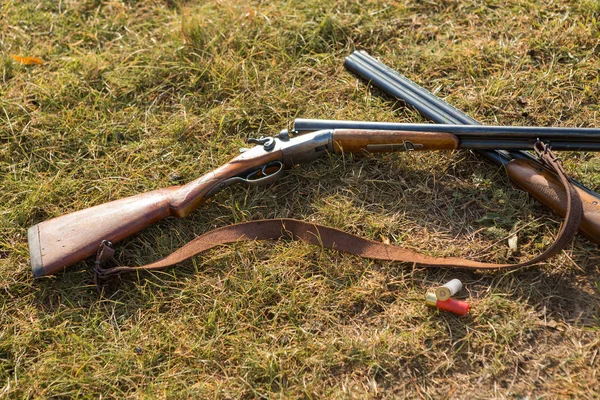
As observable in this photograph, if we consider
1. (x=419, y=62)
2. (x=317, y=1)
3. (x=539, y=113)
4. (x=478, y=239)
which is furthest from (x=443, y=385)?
(x=317, y=1)

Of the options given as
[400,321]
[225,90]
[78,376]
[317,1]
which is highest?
[317,1]

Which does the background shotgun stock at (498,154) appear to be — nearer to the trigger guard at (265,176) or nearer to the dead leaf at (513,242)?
the dead leaf at (513,242)

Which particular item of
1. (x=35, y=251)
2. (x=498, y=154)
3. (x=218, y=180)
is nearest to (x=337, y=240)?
(x=218, y=180)

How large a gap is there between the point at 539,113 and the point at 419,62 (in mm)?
1113

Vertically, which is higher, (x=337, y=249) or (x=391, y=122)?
(x=391, y=122)

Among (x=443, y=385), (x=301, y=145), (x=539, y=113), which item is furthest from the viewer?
(x=539, y=113)

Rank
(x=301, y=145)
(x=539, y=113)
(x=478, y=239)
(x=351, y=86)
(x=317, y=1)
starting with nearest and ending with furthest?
(x=478, y=239), (x=301, y=145), (x=539, y=113), (x=351, y=86), (x=317, y=1)

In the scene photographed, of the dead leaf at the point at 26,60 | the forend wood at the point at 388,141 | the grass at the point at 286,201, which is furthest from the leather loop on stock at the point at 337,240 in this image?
the dead leaf at the point at 26,60

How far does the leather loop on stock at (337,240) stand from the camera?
4.00m

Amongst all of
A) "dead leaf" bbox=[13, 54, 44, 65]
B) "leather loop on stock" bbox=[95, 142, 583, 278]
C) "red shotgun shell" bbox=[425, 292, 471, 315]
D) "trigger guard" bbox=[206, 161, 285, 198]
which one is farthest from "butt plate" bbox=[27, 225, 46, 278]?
"red shotgun shell" bbox=[425, 292, 471, 315]

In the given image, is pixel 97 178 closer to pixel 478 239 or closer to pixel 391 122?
pixel 391 122

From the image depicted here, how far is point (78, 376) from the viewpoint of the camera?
3990 mm

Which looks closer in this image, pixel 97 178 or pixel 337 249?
pixel 337 249

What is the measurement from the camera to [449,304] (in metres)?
3.98
